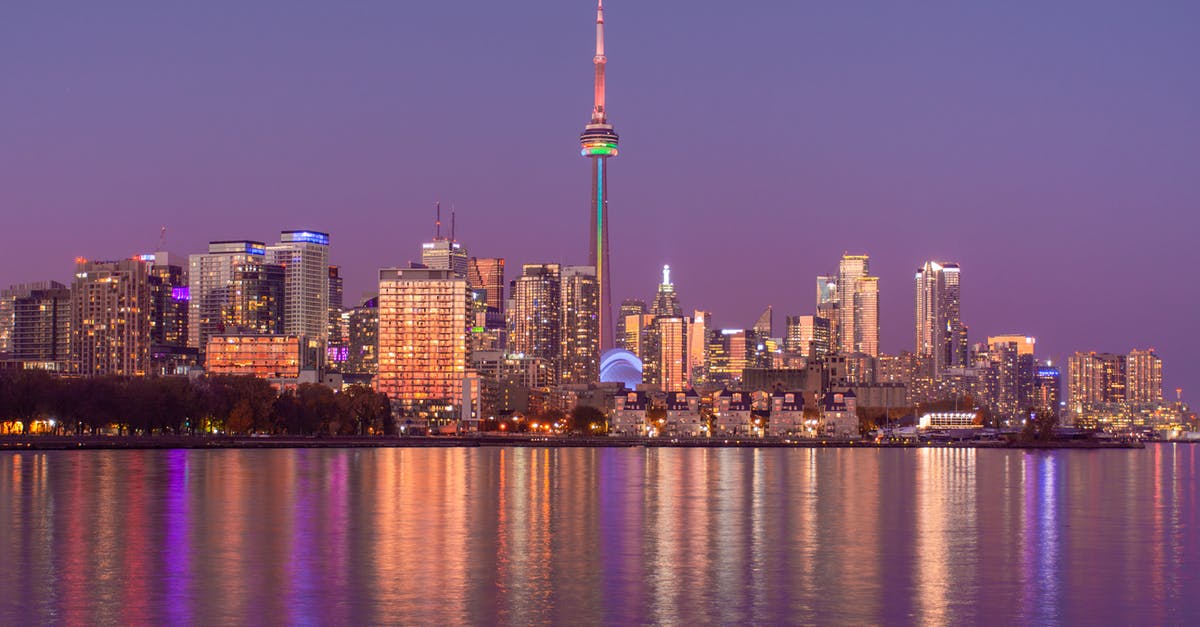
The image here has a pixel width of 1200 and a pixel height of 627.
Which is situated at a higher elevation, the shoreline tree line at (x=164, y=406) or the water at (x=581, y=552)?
the shoreline tree line at (x=164, y=406)

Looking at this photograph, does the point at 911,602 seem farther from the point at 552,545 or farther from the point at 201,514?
the point at 201,514

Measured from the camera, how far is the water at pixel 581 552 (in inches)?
1423

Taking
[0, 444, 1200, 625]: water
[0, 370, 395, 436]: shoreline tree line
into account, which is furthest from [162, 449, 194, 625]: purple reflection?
[0, 370, 395, 436]: shoreline tree line

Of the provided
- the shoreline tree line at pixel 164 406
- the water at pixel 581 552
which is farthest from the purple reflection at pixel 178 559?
the shoreline tree line at pixel 164 406

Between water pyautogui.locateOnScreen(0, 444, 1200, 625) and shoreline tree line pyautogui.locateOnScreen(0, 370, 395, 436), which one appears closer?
water pyautogui.locateOnScreen(0, 444, 1200, 625)

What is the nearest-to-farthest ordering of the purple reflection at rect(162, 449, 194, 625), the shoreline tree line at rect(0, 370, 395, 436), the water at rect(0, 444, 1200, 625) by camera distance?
1. the purple reflection at rect(162, 449, 194, 625)
2. the water at rect(0, 444, 1200, 625)
3. the shoreline tree line at rect(0, 370, 395, 436)

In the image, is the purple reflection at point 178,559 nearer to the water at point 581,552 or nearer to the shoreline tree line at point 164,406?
the water at point 581,552

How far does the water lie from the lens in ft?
119

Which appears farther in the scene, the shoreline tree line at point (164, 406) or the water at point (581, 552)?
the shoreline tree line at point (164, 406)

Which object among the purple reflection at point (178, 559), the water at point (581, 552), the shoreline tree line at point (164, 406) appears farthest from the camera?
the shoreline tree line at point (164, 406)

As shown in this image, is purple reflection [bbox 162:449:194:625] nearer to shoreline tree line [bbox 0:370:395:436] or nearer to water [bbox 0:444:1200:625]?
water [bbox 0:444:1200:625]

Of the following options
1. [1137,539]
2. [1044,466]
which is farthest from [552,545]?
[1044,466]

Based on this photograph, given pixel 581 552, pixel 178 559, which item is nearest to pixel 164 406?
pixel 178 559

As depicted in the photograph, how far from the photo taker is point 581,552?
158ft
